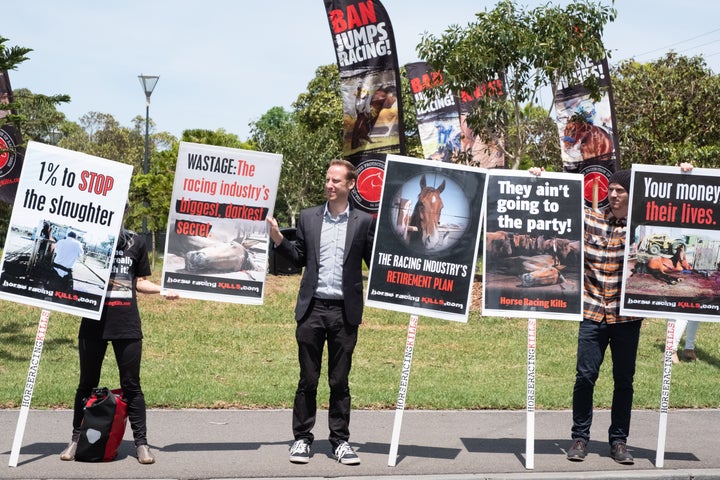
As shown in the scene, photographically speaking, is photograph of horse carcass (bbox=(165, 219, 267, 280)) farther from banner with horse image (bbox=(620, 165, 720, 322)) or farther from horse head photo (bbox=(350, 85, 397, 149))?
horse head photo (bbox=(350, 85, 397, 149))

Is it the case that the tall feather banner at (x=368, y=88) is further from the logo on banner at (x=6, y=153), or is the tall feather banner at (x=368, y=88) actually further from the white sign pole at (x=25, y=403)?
the white sign pole at (x=25, y=403)

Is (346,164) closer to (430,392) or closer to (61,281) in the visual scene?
(61,281)

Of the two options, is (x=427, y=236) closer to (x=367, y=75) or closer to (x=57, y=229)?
(x=57, y=229)

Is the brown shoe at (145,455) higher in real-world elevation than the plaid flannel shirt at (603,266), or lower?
lower

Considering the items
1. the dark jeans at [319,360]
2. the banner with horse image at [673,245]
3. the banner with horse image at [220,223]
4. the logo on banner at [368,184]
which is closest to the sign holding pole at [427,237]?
the dark jeans at [319,360]

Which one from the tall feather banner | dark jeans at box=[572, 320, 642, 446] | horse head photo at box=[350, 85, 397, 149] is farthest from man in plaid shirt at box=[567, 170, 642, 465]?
horse head photo at box=[350, 85, 397, 149]

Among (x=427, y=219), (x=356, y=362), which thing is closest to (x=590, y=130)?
(x=356, y=362)

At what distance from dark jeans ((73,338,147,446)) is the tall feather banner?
10596 millimetres

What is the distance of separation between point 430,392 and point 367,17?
8.84m

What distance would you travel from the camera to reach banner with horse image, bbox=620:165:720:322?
6.92 m

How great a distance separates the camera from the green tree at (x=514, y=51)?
20031mm

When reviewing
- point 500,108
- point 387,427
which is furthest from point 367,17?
point 387,427

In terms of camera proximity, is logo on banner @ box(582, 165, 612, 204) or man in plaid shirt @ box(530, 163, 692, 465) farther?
logo on banner @ box(582, 165, 612, 204)

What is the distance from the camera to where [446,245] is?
6953 millimetres
